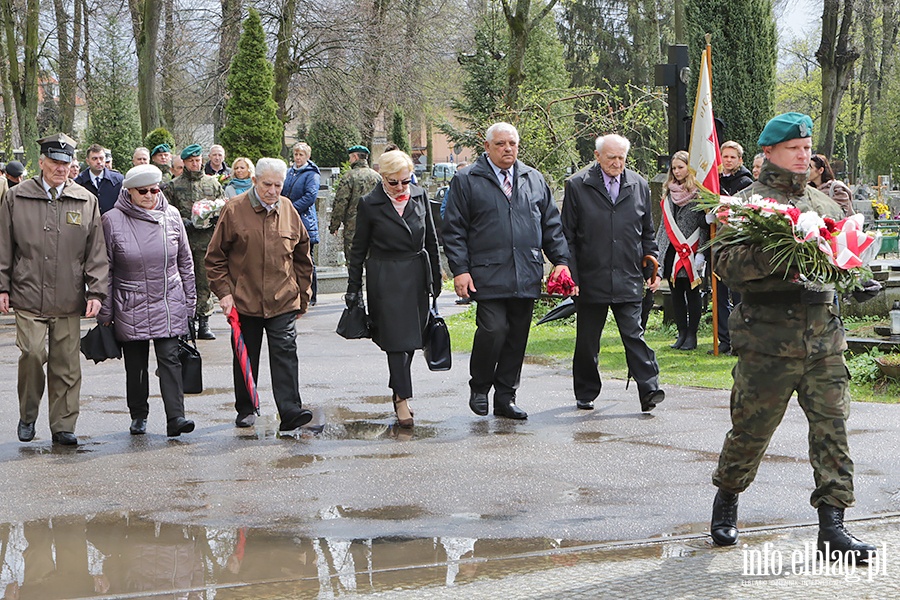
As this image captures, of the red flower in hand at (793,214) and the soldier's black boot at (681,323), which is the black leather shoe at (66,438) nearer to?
the red flower in hand at (793,214)

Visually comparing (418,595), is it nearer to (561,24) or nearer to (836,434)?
(836,434)

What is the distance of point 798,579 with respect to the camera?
4.92 metres

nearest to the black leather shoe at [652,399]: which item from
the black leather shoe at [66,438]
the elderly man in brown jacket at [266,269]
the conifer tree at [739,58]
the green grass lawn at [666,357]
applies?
the green grass lawn at [666,357]

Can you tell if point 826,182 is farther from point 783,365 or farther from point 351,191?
point 351,191

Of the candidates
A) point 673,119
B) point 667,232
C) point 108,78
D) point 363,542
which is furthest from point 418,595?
point 108,78

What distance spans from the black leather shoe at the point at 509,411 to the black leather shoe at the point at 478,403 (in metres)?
0.09

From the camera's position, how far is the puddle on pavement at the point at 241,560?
200 inches

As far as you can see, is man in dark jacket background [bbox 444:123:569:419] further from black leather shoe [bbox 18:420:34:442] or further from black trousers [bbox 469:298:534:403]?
black leather shoe [bbox 18:420:34:442]

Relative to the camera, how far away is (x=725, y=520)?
5.47 metres

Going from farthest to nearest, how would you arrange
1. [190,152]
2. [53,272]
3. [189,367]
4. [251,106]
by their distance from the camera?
[251,106]
[190,152]
[189,367]
[53,272]

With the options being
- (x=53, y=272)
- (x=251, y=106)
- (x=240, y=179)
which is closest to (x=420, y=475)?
(x=53, y=272)

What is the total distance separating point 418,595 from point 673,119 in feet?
27.1

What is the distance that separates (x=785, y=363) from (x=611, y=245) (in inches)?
146

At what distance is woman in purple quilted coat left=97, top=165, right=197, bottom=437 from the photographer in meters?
8.14
